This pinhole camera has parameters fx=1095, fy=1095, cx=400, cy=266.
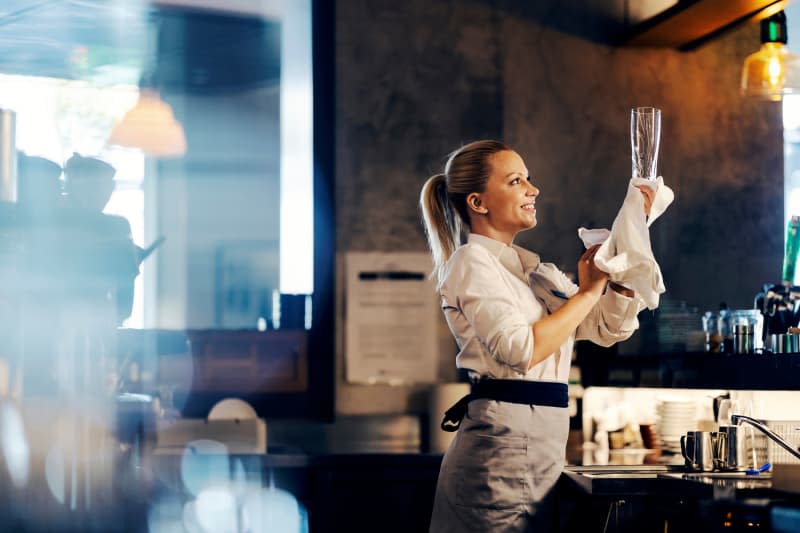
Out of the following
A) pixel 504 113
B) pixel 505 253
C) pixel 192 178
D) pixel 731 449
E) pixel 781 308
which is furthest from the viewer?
pixel 504 113

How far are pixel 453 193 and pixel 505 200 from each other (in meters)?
0.14

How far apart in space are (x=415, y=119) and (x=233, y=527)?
1692mm

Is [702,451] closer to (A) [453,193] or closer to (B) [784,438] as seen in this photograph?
(B) [784,438]

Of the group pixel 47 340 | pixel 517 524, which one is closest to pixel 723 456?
pixel 517 524

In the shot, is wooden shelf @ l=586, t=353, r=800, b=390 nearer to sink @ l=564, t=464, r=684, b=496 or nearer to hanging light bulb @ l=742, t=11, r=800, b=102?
sink @ l=564, t=464, r=684, b=496

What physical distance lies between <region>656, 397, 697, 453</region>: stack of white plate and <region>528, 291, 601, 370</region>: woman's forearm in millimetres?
1333

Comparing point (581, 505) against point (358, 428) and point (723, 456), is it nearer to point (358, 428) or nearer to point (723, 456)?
point (723, 456)

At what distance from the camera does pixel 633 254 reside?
2303 mm

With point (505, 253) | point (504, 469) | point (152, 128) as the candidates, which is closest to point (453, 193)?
point (505, 253)

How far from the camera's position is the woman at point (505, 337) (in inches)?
90.3

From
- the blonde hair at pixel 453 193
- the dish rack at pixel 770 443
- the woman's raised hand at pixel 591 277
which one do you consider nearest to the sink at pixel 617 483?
the dish rack at pixel 770 443

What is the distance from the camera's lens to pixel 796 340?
9.23 ft

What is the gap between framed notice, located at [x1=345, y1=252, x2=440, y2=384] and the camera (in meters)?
4.20

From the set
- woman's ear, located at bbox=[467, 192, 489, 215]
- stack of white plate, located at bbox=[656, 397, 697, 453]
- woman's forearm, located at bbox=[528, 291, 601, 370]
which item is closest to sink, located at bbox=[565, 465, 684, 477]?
woman's forearm, located at bbox=[528, 291, 601, 370]
